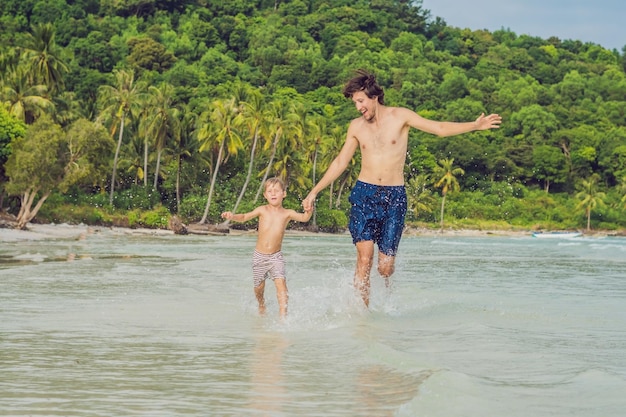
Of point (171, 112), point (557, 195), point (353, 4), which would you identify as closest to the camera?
point (171, 112)

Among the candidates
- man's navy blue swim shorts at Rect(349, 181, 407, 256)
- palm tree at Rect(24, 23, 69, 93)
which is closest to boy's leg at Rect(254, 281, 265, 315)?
man's navy blue swim shorts at Rect(349, 181, 407, 256)

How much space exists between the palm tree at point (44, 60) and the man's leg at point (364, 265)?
4594cm

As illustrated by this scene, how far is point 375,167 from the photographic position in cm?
858

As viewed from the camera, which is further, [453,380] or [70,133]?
[70,133]

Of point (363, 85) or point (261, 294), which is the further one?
point (261, 294)

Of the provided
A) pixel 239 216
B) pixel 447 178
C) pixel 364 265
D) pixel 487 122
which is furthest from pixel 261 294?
pixel 447 178

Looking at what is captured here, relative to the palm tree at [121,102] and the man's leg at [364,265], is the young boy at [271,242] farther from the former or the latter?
the palm tree at [121,102]

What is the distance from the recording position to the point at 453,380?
561 centimetres

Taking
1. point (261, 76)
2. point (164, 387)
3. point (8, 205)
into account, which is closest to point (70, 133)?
point (8, 205)

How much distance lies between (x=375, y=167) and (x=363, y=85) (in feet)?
2.46

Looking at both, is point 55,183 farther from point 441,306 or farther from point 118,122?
point 441,306

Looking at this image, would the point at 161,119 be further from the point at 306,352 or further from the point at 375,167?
the point at 306,352

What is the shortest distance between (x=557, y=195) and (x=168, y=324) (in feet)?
285

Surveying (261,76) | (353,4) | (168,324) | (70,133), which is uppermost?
(353,4)
